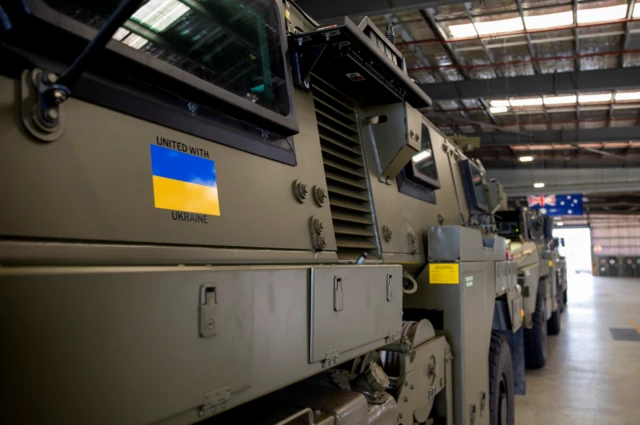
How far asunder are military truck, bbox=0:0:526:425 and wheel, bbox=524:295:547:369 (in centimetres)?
569

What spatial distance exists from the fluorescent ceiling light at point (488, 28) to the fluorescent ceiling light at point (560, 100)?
4311 mm

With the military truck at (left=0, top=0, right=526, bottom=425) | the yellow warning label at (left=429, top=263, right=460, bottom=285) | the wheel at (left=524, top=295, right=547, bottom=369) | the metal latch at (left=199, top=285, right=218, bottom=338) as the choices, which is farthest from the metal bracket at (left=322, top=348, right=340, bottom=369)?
the wheel at (left=524, top=295, right=547, bottom=369)

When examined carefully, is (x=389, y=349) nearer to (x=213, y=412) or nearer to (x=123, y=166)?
(x=213, y=412)

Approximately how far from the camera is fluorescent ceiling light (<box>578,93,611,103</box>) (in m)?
12.6

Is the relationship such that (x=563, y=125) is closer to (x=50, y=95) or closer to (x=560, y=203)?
(x=560, y=203)

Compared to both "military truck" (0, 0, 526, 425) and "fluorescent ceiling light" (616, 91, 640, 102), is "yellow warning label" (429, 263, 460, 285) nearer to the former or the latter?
"military truck" (0, 0, 526, 425)

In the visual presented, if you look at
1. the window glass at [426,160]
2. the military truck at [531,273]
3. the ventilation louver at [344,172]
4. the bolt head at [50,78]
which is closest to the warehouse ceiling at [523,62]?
the window glass at [426,160]

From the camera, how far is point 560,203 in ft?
64.8

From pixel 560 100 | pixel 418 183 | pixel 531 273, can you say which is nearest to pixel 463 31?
pixel 531 273

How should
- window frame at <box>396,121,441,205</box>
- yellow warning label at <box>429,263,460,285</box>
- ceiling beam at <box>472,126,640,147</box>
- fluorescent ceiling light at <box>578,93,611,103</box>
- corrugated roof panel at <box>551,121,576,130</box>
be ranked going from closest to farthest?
yellow warning label at <box>429,263,460,285</box>
window frame at <box>396,121,441,205</box>
fluorescent ceiling light at <box>578,93,611,103</box>
ceiling beam at <box>472,126,640,147</box>
corrugated roof panel at <box>551,121,576,130</box>

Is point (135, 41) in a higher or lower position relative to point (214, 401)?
higher

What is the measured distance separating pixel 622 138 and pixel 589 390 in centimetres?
966

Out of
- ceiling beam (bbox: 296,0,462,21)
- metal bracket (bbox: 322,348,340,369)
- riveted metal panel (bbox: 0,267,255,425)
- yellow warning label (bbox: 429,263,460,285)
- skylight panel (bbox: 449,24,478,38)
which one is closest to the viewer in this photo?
riveted metal panel (bbox: 0,267,255,425)

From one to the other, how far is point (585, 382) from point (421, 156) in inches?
203
